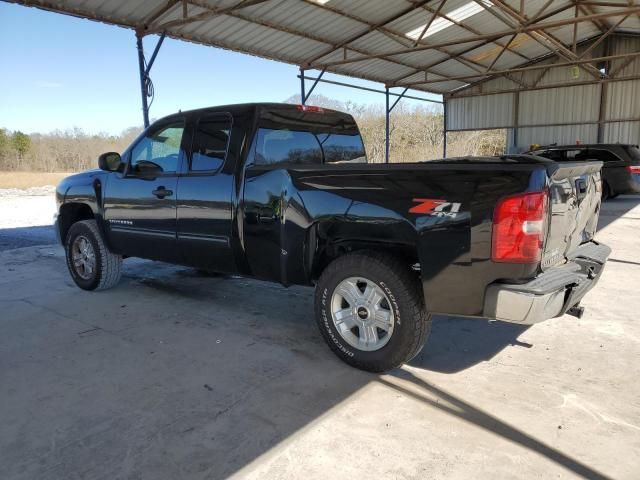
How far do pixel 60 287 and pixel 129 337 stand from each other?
2.29 metres

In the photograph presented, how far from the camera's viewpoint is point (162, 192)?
4.61 m

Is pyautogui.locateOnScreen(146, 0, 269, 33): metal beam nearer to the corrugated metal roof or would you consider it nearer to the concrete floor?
the corrugated metal roof

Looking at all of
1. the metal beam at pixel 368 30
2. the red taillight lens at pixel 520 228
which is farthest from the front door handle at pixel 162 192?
the metal beam at pixel 368 30

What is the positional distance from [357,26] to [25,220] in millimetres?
10104

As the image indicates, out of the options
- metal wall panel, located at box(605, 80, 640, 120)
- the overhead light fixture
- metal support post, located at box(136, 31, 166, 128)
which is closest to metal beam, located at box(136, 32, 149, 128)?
metal support post, located at box(136, 31, 166, 128)

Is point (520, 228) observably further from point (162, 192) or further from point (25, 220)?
point (25, 220)

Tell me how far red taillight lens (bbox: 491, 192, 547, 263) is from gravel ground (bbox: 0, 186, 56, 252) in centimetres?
878

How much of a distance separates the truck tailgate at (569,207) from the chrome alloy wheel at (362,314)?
104cm

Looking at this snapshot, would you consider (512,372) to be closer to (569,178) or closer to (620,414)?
(620,414)

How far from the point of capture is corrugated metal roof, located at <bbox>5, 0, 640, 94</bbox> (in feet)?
31.4

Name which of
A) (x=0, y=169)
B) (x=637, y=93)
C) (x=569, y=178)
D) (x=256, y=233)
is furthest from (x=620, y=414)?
(x=0, y=169)

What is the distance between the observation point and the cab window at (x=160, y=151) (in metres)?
4.60

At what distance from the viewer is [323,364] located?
141 inches

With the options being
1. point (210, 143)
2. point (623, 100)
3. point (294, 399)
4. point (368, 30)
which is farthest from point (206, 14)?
point (623, 100)
